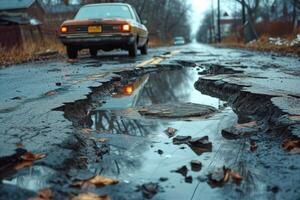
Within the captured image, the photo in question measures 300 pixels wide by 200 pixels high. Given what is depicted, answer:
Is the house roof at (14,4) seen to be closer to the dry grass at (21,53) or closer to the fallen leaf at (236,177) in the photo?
the dry grass at (21,53)

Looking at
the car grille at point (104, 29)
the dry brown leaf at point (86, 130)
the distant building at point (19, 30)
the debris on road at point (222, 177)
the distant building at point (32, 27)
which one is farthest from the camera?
the distant building at point (32, 27)

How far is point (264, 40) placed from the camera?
2316 cm

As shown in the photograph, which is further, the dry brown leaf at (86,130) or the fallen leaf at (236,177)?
the dry brown leaf at (86,130)

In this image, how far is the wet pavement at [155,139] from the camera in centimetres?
209

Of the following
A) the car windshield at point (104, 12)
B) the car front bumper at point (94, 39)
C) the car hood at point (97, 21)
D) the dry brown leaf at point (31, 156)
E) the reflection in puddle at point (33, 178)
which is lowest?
the reflection in puddle at point (33, 178)

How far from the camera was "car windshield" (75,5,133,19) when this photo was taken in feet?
34.5

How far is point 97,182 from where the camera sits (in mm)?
2119

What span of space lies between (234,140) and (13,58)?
32.9ft

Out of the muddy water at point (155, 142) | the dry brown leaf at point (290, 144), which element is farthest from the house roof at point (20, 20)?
the dry brown leaf at point (290, 144)

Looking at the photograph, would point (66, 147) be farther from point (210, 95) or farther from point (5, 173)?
point (210, 95)

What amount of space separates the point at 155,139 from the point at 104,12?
809 cm

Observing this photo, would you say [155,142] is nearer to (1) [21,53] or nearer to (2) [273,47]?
(1) [21,53]

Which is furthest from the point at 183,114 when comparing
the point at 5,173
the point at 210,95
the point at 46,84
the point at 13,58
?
the point at 13,58

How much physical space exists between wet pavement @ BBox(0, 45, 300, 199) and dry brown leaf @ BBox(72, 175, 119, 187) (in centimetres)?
3
